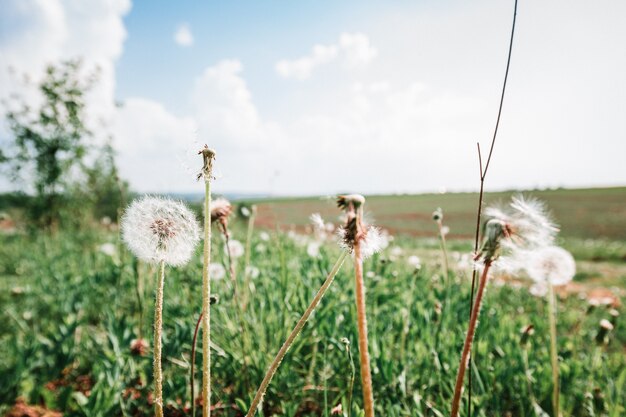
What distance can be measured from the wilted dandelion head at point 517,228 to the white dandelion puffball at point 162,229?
30.1 inches

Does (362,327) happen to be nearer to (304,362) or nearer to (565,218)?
(304,362)

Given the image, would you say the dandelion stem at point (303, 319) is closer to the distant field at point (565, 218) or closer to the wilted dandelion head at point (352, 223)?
the wilted dandelion head at point (352, 223)

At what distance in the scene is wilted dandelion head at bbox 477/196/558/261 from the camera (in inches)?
32.6

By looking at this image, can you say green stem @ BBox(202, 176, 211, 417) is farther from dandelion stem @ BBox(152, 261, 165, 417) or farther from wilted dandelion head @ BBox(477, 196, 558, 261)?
wilted dandelion head @ BBox(477, 196, 558, 261)

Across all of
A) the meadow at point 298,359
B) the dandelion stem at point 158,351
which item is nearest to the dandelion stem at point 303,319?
the dandelion stem at point 158,351

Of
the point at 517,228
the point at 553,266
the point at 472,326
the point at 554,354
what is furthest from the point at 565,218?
the point at 472,326

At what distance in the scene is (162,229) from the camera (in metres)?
1.12

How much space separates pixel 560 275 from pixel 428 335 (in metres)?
0.86

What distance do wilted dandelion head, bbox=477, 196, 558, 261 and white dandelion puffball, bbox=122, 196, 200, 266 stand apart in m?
0.77

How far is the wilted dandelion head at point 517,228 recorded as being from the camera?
0.83 m

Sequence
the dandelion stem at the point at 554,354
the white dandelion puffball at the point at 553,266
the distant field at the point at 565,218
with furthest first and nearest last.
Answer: the distant field at the point at 565,218 → the white dandelion puffball at the point at 553,266 → the dandelion stem at the point at 554,354

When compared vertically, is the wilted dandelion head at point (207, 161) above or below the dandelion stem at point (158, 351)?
above

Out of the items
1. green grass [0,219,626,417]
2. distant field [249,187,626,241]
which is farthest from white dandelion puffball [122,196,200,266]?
distant field [249,187,626,241]

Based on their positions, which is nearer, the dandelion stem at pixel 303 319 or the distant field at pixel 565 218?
the dandelion stem at pixel 303 319
